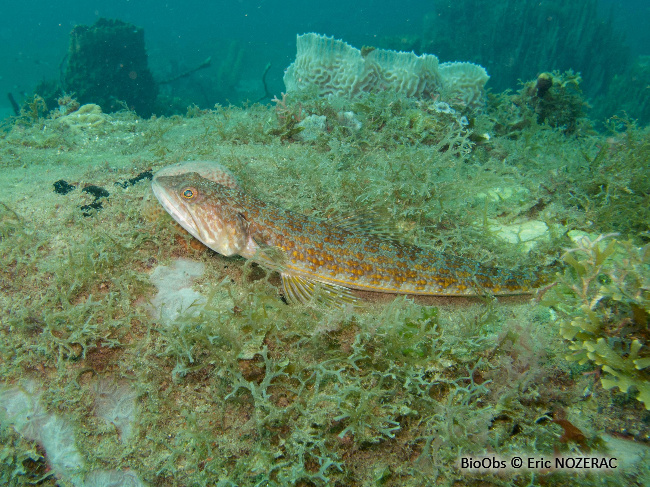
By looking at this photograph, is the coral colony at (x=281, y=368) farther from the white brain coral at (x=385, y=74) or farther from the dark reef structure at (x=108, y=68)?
the dark reef structure at (x=108, y=68)

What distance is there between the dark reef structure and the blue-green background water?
1728mm

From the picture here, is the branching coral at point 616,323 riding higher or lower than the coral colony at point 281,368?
higher

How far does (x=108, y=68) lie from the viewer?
54.1ft

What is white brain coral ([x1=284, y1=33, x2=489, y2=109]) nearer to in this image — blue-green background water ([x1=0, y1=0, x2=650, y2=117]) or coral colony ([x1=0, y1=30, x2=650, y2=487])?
coral colony ([x1=0, y1=30, x2=650, y2=487])

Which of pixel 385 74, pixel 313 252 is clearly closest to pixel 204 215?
pixel 313 252

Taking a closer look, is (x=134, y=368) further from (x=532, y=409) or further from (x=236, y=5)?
(x=236, y=5)

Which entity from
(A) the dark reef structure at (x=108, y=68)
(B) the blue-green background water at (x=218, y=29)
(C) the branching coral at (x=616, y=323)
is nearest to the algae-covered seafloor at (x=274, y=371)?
(C) the branching coral at (x=616, y=323)

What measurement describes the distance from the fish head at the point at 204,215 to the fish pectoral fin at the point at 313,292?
0.66m

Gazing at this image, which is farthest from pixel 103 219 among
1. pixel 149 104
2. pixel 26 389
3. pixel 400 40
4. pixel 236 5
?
pixel 236 5

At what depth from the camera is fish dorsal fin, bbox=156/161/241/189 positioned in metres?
3.97

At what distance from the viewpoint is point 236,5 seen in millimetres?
103375

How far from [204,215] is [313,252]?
1228mm

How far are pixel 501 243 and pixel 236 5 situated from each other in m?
131

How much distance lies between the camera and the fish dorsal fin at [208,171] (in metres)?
3.97
